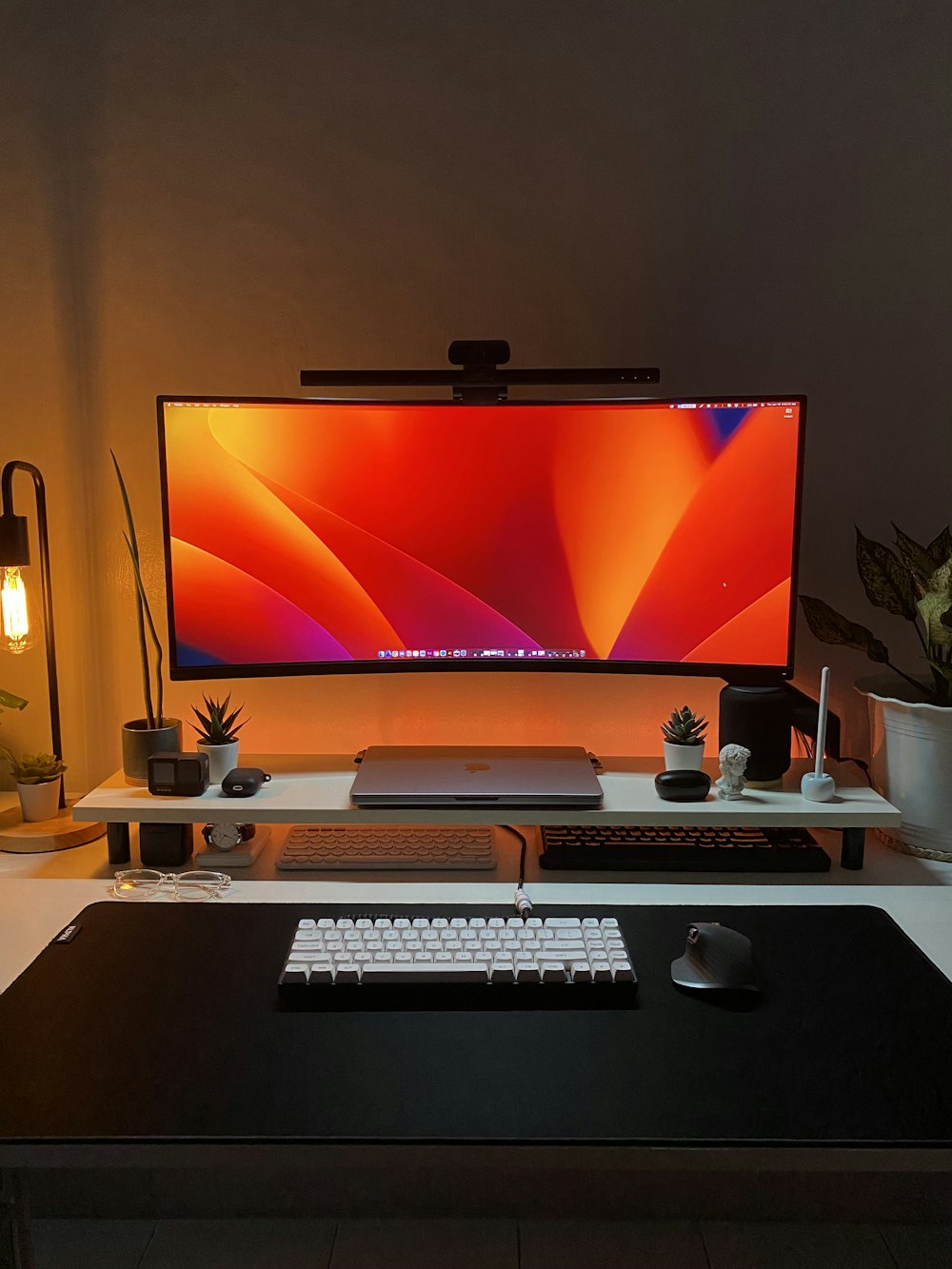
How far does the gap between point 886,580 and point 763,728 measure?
0.92ft

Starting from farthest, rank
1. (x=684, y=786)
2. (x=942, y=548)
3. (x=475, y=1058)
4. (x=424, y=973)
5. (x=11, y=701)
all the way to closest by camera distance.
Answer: (x=11, y=701)
(x=942, y=548)
(x=684, y=786)
(x=424, y=973)
(x=475, y=1058)

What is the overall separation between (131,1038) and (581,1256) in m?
0.97

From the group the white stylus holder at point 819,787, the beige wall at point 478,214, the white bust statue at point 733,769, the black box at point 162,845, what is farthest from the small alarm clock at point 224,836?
the white stylus holder at point 819,787

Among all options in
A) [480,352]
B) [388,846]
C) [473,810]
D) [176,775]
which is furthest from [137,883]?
[480,352]

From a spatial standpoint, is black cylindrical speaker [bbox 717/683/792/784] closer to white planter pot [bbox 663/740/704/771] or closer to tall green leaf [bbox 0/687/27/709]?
white planter pot [bbox 663/740/704/771]


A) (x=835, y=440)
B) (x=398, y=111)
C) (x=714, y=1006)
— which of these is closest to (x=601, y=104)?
(x=398, y=111)

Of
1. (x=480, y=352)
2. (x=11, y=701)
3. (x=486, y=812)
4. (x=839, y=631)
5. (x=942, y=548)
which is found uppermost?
(x=480, y=352)

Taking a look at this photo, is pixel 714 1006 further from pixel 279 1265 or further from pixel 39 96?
pixel 39 96

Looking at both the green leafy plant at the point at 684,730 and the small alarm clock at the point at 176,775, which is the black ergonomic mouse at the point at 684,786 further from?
the small alarm clock at the point at 176,775

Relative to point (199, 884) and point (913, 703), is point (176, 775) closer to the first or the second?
point (199, 884)

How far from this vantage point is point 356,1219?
1575 millimetres

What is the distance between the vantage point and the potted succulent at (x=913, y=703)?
4.39 feet

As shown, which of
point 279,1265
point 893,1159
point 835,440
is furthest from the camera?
point 835,440

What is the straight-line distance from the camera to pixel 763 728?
1.36 m
